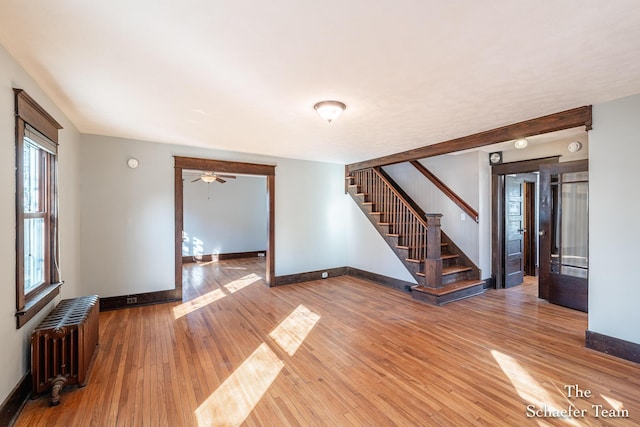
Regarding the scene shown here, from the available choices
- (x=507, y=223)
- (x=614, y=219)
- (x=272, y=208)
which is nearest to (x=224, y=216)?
(x=272, y=208)

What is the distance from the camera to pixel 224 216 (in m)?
8.69

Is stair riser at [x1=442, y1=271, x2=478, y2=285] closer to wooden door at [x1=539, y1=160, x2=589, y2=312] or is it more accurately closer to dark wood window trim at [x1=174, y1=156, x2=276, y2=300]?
wooden door at [x1=539, y1=160, x2=589, y2=312]

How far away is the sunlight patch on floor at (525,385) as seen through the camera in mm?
2131

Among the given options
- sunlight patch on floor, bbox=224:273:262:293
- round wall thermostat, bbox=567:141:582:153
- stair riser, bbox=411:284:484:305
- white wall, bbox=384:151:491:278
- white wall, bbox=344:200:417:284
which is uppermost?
round wall thermostat, bbox=567:141:582:153

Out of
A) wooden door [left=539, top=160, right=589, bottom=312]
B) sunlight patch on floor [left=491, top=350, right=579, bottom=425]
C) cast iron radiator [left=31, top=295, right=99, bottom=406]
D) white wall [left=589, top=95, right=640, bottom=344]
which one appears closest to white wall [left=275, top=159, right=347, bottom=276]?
cast iron radiator [left=31, top=295, right=99, bottom=406]

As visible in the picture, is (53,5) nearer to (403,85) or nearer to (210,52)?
(210,52)

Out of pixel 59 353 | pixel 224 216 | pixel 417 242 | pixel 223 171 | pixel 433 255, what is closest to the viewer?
pixel 59 353

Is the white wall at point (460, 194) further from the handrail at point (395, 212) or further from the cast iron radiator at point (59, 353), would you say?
the cast iron radiator at point (59, 353)

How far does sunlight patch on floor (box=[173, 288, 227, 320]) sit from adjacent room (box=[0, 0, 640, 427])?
69mm

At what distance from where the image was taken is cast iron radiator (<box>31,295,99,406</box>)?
2.17 meters

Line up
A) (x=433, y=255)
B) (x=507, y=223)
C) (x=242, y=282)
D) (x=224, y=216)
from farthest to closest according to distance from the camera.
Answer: (x=224, y=216) → (x=242, y=282) → (x=507, y=223) → (x=433, y=255)

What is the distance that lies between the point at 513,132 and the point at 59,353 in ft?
16.4

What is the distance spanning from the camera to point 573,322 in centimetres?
367

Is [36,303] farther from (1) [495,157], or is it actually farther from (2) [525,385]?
(1) [495,157]
